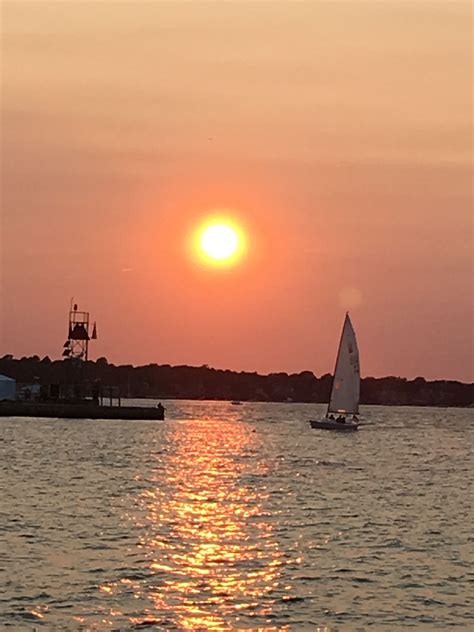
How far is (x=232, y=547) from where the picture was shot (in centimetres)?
4588

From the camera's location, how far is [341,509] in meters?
61.1

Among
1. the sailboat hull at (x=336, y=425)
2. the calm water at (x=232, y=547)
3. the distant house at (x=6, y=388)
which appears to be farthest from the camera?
the distant house at (x=6, y=388)

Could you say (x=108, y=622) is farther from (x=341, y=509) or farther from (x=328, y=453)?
(x=328, y=453)

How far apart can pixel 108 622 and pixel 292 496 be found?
36.0m

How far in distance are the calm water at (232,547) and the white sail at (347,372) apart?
44058mm

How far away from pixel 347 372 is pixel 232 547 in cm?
9520

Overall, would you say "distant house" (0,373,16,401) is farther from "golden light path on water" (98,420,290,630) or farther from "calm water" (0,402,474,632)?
"golden light path on water" (98,420,290,630)

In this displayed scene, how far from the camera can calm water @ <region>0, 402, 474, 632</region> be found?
110 ft

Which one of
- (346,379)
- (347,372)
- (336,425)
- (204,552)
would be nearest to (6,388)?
(336,425)

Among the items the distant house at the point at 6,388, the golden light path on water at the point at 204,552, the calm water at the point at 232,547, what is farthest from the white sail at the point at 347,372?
the distant house at the point at 6,388

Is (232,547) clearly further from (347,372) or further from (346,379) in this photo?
(346,379)

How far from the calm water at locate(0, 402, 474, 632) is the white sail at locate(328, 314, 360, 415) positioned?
44.1m

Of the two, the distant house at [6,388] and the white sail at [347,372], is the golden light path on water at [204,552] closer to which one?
the white sail at [347,372]

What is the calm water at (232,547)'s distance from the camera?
33594 mm
